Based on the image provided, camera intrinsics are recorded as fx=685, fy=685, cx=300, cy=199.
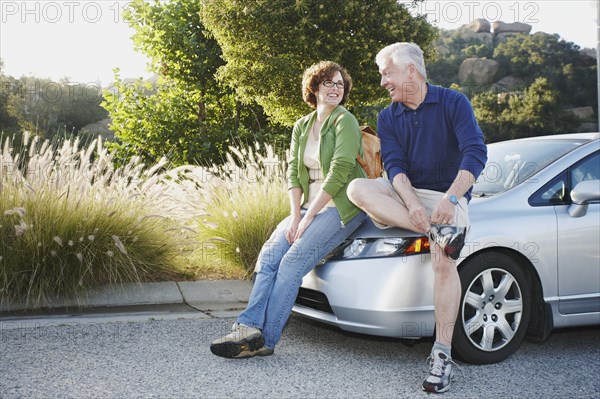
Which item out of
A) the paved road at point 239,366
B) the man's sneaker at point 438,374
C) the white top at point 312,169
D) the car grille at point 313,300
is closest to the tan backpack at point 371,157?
the white top at point 312,169

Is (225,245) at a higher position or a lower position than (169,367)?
higher

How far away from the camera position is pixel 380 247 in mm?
4148

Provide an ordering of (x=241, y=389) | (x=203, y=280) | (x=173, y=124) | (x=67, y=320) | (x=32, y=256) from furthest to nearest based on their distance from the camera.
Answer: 1. (x=173, y=124)
2. (x=203, y=280)
3. (x=32, y=256)
4. (x=67, y=320)
5. (x=241, y=389)

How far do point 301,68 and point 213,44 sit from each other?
2011 millimetres

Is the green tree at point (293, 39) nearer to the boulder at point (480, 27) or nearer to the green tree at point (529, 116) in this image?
the green tree at point (529, 116)

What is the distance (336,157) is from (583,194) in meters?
1.57

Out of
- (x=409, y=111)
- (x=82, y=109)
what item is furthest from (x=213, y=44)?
(x=82, y=109)

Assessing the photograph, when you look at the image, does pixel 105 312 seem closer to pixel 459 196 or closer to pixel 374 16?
pixel 459 196

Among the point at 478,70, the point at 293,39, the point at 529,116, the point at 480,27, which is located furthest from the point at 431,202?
the point at 480,27

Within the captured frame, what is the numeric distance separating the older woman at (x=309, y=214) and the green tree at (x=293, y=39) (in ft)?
30.2

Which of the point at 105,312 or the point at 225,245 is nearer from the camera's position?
the point at 105,312

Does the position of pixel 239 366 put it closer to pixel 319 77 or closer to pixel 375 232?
pixel 375 232

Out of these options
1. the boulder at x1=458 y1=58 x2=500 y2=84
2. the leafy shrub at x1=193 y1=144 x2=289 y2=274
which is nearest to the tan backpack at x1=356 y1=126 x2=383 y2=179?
the leafy shrub at x1=193 y1=144 x2=289 y2=274

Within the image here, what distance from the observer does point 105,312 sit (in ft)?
18.6
